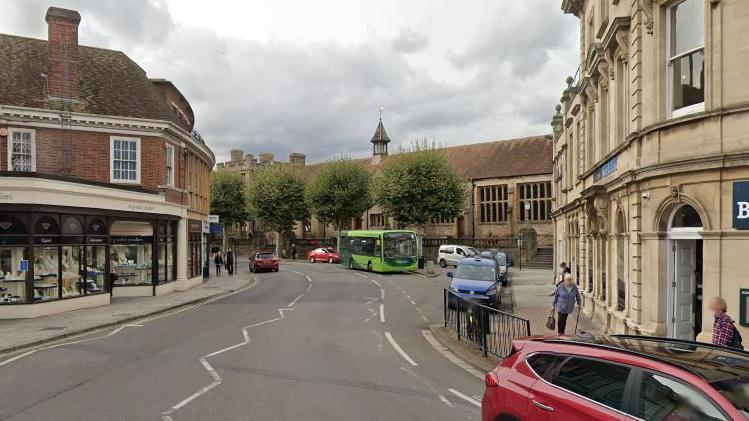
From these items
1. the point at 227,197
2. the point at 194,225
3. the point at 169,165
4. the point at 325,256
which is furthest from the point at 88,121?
the point at 227,197

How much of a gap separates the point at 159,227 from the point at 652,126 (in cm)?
2082

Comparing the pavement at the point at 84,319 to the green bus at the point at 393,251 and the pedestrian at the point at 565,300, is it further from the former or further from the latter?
the green bus at the point at 393,251

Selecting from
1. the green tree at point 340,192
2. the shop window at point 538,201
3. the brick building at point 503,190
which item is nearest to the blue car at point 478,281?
the brick building at point 503,190

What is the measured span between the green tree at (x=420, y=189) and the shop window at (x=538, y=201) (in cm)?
827

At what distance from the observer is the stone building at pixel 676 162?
10266 millimetres

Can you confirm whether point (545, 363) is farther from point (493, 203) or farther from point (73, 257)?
point (493, 203)

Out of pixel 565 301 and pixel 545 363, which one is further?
pixel 565 301

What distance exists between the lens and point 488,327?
1239 centimetres

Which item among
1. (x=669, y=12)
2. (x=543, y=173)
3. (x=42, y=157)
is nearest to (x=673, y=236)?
(x=669, y=12)

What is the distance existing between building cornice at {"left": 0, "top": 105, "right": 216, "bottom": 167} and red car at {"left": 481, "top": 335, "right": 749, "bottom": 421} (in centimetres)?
2252

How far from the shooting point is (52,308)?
19.2 m

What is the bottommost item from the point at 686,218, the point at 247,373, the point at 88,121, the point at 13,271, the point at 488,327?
the point at 247,373

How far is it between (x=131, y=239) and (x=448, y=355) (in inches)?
671

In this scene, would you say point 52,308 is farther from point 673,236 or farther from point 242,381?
point 673,236
